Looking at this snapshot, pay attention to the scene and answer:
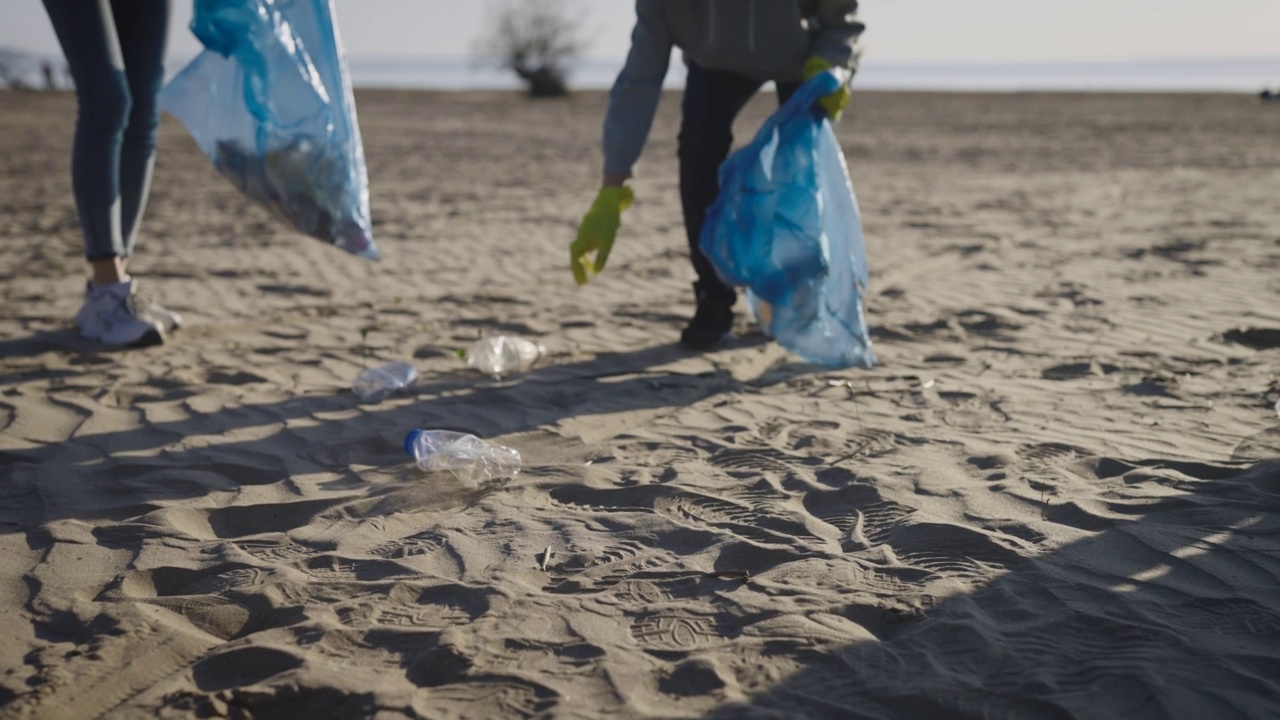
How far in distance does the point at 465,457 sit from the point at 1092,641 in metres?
1.46

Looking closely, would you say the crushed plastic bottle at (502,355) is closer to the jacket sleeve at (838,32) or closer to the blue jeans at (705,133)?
the blue jeans at (705,133)

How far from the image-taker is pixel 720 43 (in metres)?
3.29

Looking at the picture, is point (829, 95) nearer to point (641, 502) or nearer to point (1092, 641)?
point (641, 502)

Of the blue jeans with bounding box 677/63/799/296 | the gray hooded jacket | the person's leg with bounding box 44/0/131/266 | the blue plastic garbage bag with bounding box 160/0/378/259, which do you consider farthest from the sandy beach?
the gray hooded jacket

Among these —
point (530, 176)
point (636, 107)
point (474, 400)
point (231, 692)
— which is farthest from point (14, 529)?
point (530, 176)

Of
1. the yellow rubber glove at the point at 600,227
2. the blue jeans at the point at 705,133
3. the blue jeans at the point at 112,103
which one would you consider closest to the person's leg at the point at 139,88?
the blue jeans at the point at 112,103

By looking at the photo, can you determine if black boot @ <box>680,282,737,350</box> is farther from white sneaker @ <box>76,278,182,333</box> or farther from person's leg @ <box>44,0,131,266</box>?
person's leg @ <box>44,0,131,266</box>

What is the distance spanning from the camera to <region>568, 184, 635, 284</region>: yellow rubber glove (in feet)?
10.8

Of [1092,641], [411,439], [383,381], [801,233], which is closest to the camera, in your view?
[1092,641]

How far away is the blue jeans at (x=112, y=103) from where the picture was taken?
323 centimetres

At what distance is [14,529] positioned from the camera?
222 cm

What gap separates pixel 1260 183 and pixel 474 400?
7.95 m

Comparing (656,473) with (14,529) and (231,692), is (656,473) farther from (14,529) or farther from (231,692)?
(14,529)

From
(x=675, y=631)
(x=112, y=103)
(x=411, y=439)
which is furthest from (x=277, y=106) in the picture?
(x=675, y=631)
